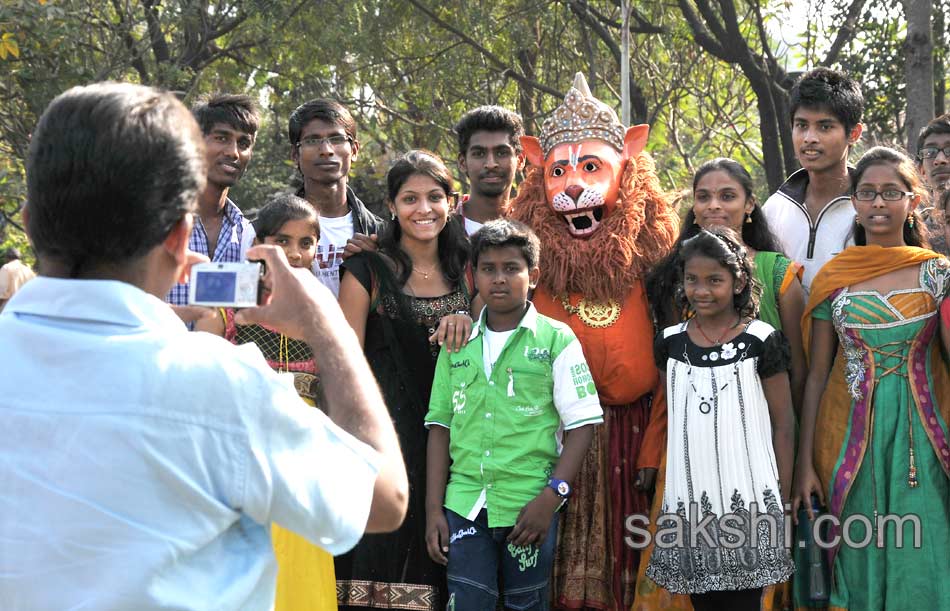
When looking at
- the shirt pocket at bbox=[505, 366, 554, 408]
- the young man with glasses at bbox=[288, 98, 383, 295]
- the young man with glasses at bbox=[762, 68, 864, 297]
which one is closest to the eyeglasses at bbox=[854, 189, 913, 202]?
the young man with glasses at bbox=[762, 68, 864, 297]

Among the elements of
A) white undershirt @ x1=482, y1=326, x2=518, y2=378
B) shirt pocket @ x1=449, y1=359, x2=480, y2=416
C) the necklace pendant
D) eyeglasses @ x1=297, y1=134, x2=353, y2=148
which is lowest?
shirt pocket @ x1=449, y1=359, x2=480, y2=416

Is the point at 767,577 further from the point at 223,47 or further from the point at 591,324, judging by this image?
the point at 223,47

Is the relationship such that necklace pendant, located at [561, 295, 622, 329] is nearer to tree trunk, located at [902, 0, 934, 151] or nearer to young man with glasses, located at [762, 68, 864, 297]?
young man with glasses, located at [762, 68, 864, 297]

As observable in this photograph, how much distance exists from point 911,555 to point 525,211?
2.06 metres

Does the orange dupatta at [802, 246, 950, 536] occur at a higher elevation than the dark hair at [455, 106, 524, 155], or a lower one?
lower

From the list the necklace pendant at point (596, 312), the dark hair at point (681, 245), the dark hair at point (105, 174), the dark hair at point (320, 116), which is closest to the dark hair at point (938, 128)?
the dark hair at point (681, 245)

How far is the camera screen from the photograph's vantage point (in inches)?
65.1

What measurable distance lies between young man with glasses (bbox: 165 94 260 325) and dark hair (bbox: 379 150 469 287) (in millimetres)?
613

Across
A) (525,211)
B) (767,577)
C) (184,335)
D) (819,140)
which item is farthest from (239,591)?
(819,140)

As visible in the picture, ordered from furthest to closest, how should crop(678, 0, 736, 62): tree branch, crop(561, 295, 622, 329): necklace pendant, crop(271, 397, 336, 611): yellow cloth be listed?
crop(678, 0, 736, 62): tree branch, crop(561, 295, 622, 329): necklace pendant, crop(271, 397, 336, 611): yellow cloth

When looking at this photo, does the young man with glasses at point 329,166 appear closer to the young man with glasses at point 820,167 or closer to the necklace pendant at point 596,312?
the necklace pendant at point 596,312

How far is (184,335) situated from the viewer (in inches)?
59.9

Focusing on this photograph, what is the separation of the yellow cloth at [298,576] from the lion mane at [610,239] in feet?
4.85

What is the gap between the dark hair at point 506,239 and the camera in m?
3.98
